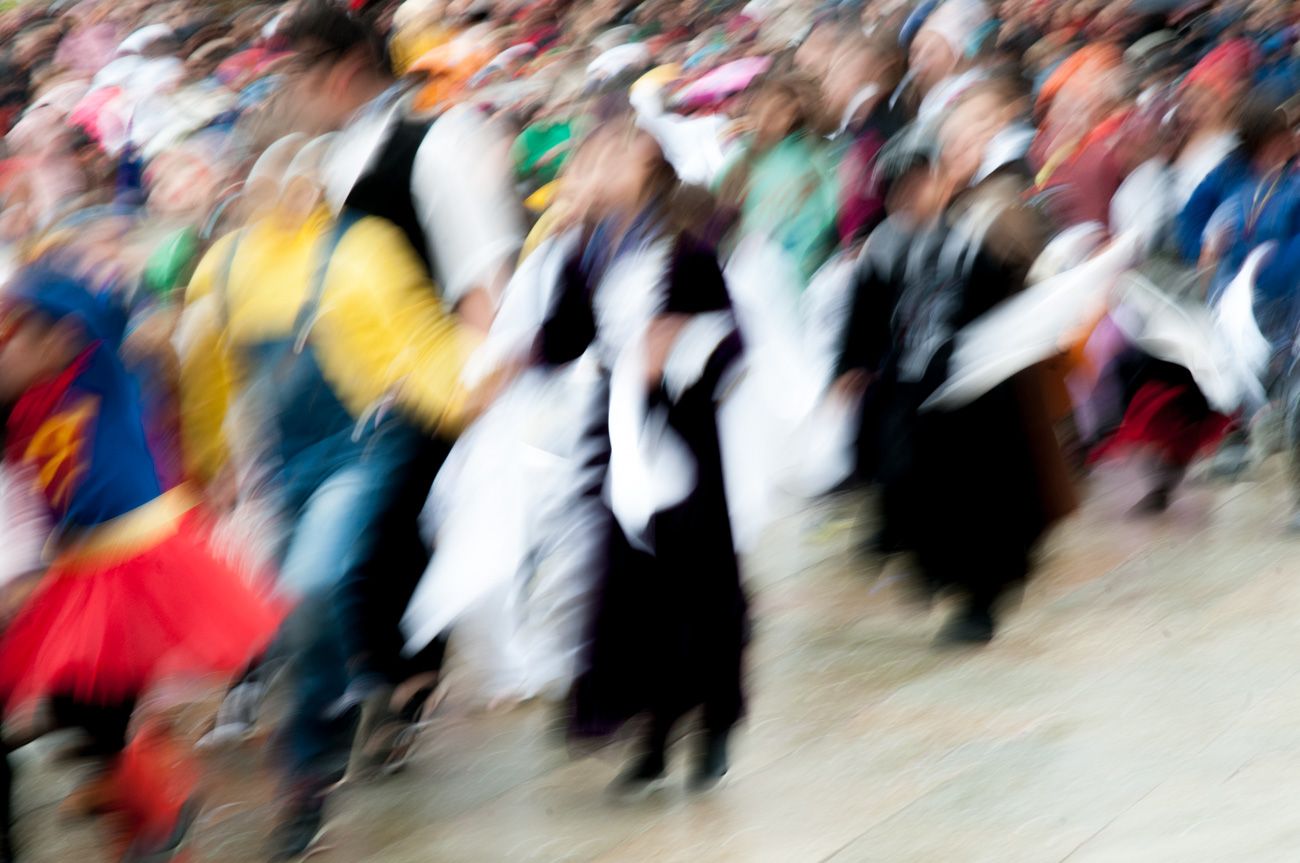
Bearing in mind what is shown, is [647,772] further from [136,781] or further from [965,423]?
[965,423]

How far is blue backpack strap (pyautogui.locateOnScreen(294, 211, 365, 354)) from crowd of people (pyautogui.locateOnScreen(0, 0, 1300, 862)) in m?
0.01

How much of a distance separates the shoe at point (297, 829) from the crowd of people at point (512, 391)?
0.01 m

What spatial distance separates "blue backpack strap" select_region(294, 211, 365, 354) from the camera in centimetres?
436

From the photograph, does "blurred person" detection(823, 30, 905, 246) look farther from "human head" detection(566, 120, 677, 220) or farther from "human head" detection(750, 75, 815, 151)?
"human head" detection(566, 120, 677, 220)

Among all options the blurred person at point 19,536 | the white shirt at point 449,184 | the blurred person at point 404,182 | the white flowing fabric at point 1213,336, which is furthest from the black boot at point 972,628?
the blurred person at point 19,536

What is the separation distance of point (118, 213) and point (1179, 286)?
3.65 meters

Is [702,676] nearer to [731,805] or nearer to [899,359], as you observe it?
[731,805]

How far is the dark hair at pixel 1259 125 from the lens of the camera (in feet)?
22.9

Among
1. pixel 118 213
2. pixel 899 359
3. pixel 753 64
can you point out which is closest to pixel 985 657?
pixel 899 359

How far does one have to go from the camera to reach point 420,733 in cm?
529

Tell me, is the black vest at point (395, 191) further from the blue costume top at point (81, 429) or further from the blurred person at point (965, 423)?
the blurred person at point (965, 423)

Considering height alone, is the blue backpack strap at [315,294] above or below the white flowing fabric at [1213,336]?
above

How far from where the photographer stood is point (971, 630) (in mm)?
5723

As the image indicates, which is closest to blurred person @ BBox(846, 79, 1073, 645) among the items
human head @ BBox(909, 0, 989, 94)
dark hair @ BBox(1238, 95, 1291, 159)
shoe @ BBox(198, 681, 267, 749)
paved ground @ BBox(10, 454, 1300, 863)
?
paved ground @ BBox(10, 454, 1300, 863)
